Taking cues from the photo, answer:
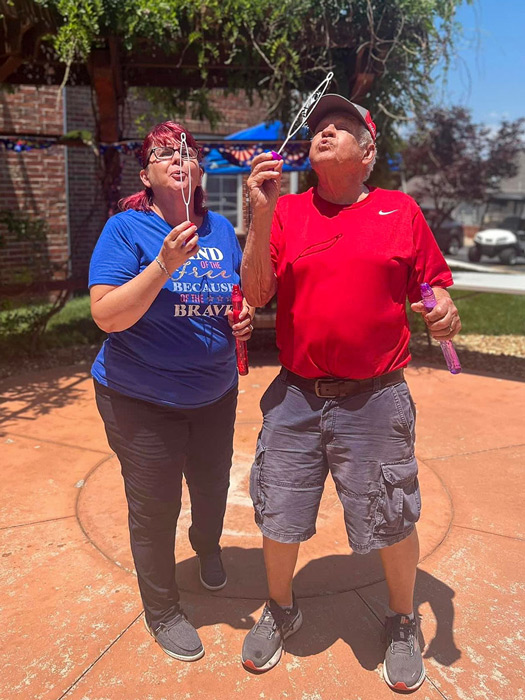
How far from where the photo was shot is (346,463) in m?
2.01

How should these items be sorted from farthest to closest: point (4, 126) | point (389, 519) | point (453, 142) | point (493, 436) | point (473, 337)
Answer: point (453, 142), point (4, 126), point (473, 337), point (493, 436), point (389, 519)

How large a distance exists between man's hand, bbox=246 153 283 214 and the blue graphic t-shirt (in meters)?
0.37

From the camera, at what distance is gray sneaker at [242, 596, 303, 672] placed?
7.00ft

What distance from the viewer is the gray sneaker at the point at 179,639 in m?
2.17

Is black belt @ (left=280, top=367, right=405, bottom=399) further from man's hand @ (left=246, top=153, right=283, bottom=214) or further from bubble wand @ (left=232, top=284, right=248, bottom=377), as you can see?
man's hand @ (left=246, top=153, right=283, bottom=214)

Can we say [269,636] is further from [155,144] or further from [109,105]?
[109,105]

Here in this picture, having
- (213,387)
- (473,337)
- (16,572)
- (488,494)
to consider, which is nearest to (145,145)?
(213,387)

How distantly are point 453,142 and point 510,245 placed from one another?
6128mm

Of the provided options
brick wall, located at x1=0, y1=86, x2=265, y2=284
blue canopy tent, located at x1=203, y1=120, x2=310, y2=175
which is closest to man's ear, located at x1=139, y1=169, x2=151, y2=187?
blue canopy tent, located at x1=203, y1=120, x2=310, y2=175

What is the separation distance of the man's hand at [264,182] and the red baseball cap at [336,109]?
289 mm

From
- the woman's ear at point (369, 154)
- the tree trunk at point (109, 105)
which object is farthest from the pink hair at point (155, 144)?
the tree trunk at point (109, 105)

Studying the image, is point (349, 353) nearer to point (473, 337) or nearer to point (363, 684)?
point (363, 684)

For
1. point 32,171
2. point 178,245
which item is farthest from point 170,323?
point 32,171

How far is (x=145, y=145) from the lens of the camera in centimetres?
205
